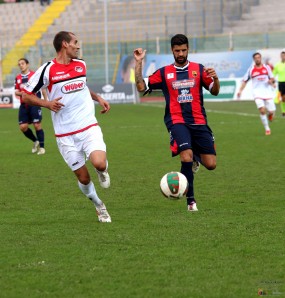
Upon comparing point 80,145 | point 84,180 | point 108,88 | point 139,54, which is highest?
point 139,54

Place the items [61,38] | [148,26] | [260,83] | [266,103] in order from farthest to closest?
[148,26] → [266,103] → [260,83] → [61,38]

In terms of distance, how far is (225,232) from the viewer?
911 cm

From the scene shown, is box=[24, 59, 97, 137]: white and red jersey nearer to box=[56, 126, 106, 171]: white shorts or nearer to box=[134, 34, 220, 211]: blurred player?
box=[56, 126, 106, 171]: white shorts

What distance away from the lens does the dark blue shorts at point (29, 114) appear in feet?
68.4

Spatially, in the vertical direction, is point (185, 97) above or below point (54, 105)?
below

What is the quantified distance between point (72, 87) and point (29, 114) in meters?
11.2

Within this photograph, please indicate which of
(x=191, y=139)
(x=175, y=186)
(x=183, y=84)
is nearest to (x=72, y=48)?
(x=183, y=84)

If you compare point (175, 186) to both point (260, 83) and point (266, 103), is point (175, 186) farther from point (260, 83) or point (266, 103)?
point (266, 103)

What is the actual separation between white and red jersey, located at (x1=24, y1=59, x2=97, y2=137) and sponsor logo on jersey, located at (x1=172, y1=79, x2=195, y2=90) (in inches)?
54.6

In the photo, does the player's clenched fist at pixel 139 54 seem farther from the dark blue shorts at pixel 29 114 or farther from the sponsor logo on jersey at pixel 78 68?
the dark blue shorts at pixel 29 114

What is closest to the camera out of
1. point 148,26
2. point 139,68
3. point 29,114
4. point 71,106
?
point 71,106

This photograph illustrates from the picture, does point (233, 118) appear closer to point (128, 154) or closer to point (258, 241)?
point (128, 154)

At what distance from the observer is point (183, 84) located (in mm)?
10844

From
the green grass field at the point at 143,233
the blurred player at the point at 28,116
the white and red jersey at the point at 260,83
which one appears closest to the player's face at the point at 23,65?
the blurred player at the point at 28,116
